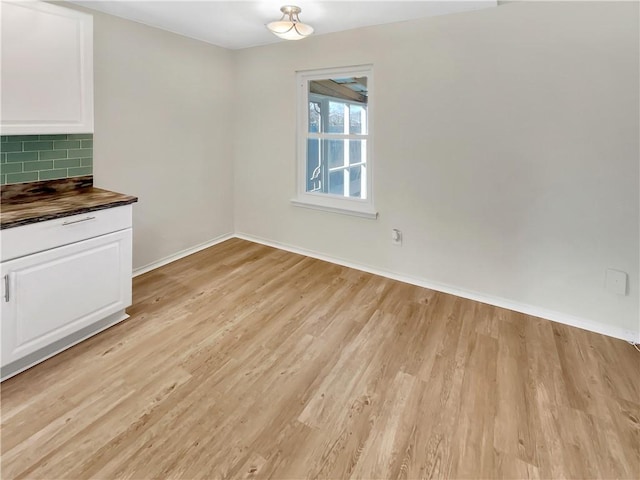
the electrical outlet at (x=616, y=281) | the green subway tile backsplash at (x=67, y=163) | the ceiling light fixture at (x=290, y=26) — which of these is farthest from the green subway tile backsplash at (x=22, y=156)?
the electrical outlet at (x=616, y=281)

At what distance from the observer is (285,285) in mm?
3305

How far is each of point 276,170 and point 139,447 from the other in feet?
9.86

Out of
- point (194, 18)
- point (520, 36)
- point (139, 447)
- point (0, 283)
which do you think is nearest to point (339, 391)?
point (139, 447)

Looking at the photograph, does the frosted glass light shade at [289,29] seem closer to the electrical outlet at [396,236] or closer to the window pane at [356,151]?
the window pane at [356,151]

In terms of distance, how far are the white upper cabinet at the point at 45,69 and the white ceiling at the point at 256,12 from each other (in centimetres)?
63

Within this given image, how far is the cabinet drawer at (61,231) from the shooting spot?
75.3 inches

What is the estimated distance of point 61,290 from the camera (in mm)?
2164

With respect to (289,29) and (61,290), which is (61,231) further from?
(289,29)

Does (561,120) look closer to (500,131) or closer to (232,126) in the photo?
(500,131)

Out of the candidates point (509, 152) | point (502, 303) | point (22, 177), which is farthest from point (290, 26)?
point (502, 303)

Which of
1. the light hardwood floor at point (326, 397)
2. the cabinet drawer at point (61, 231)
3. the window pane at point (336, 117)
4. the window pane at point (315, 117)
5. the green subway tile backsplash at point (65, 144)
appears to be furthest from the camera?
the window pane at point (315, 117)

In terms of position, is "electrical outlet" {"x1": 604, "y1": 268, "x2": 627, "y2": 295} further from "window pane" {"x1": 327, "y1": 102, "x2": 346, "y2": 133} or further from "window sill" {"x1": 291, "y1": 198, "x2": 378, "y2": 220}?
"window pane" {"x1": 327, "y1": 102, "x2": 346, "y2": 133}

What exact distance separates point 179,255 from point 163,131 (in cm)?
125

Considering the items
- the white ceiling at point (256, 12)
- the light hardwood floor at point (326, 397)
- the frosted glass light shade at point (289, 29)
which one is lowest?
the light hardwood floor at point (326, 397)
